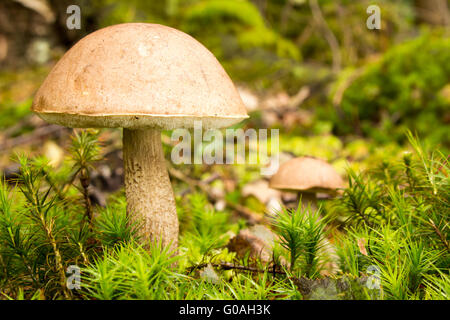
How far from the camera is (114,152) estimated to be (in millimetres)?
3096

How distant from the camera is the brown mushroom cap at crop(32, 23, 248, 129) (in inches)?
43.4

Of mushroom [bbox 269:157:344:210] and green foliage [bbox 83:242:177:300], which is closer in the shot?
green foliage [bbox 83:242:177:300]

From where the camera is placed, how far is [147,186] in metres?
1.52

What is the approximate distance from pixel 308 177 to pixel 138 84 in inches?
45.3

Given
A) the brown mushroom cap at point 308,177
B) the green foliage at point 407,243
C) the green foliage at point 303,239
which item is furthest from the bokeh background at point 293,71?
the green foliage at point 303,239

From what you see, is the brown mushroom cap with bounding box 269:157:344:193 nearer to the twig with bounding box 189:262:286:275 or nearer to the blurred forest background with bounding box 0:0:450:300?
the blurred forest background with bounding box 0:0:450:300

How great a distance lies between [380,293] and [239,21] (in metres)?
5.43

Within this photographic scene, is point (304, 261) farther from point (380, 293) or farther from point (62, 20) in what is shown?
point (62, 20)

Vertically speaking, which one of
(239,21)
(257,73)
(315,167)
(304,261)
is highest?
(239,21)

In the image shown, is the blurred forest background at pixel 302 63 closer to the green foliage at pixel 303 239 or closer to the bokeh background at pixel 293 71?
the bokeh background at pixel 293 71

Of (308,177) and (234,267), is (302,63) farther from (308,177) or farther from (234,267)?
(234,267)

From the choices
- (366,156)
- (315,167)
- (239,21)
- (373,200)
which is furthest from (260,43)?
(373,200)

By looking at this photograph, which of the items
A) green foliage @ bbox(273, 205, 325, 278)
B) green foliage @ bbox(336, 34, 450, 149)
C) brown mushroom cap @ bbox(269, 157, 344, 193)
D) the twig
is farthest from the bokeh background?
green foliage @ bbox(273, 205, 325, 278)

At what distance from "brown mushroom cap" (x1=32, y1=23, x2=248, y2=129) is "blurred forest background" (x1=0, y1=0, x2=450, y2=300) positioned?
30.6 inches
